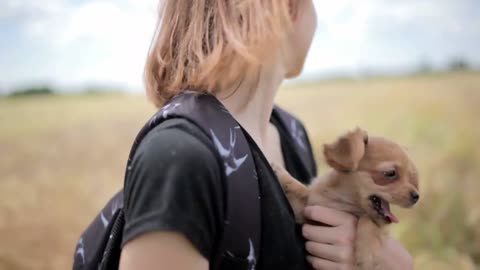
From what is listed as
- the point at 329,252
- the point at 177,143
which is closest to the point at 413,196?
the point at 329,252

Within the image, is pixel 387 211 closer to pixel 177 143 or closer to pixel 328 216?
pixel 328 216

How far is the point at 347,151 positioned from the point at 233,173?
0.25m

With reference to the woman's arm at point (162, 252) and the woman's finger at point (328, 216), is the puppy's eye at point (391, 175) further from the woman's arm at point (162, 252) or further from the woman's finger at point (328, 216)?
the woman's arm at point (162, 252)

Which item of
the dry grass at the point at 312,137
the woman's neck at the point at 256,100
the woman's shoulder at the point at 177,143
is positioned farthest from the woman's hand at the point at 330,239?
the dry grass at the point at 312,137

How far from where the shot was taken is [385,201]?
0.95 metres

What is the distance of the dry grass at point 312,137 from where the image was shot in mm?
1548

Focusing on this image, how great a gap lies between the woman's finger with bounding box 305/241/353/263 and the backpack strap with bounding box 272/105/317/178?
234 millimetres

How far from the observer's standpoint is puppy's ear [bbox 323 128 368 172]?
0.93 m

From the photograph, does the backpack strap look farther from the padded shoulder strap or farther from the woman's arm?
the woman's arm

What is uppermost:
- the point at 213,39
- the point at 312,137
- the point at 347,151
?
the point at 213,39

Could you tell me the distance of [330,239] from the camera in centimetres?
90

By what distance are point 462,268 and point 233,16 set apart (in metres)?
1.23

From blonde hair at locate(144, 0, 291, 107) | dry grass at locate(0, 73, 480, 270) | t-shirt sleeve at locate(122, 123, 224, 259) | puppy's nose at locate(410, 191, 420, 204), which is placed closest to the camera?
t-shirt sleeve at locate(122, 123, 224, 259)

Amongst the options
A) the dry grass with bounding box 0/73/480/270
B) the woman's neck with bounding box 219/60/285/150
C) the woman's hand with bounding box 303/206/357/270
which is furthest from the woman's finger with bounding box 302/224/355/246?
the dry grass with bounding box 0/73/480/270
